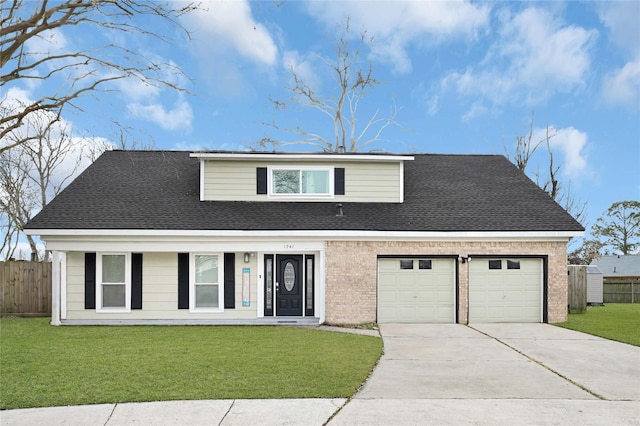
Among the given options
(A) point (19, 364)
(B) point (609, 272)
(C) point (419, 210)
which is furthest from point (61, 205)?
(B) point (609, 272)

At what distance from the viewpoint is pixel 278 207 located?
15789mm

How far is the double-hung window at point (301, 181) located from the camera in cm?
1620

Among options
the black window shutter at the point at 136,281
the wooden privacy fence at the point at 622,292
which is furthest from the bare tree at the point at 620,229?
the black window shutter at the point at 136,281

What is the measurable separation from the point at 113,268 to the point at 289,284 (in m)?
5.24

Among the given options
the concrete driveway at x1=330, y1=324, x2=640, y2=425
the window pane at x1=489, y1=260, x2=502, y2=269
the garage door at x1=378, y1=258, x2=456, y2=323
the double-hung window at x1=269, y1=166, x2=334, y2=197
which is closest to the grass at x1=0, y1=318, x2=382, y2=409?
the concrete driveway at x1=330, y1=324, x2=640, y2=425

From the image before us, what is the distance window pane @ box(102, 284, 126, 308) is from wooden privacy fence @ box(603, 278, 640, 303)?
2477 cm

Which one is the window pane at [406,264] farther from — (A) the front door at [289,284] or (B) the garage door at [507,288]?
(A) the front door at [289,284]

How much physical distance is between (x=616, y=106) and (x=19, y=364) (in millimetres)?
21581

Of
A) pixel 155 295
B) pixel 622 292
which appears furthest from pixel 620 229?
pixel 155 295

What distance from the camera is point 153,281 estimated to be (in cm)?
1472

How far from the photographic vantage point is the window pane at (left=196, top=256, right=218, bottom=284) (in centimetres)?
1480

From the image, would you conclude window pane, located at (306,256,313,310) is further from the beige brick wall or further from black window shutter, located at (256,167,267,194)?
black window shutter, located at (256,167,267,194)

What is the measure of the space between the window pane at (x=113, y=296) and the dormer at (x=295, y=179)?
3.72 metres

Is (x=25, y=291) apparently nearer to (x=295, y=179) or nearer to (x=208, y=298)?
(x=208, y=298)
